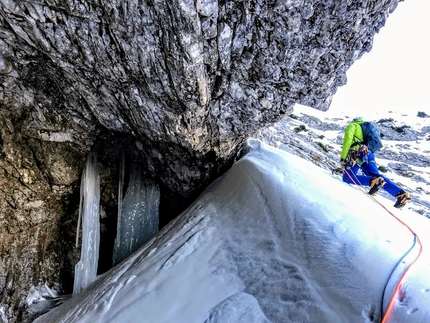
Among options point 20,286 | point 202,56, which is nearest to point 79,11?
point 202,56

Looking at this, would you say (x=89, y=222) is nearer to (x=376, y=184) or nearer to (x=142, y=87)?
(x=142, y=87)

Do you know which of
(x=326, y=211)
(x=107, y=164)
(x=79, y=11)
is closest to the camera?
(x=79, y=11)

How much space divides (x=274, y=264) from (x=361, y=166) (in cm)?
391

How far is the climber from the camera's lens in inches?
241

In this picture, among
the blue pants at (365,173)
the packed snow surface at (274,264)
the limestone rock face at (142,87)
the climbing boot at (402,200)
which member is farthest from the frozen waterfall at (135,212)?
the climbing boot at (402,200)

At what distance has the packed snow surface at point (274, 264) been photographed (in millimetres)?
3168

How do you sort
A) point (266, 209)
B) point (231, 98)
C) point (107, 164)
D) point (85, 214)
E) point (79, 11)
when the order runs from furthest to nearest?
→ point (107, 164) < point (85, 214) < point (231, 98) < point (266, 209) < point (79, 11)

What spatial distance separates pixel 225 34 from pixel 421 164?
1456 centimetres

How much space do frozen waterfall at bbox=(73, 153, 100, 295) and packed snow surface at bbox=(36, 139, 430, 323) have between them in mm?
1054

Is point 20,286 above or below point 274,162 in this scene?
below

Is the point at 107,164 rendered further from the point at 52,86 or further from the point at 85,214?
the point at 52,86

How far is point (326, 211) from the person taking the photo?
4.36 metres

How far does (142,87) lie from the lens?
16.4 ft

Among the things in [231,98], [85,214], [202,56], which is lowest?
A: [85,214]
